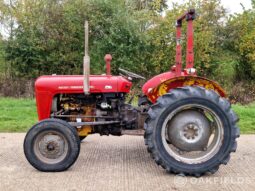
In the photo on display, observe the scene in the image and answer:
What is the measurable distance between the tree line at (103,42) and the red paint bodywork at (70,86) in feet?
30.0

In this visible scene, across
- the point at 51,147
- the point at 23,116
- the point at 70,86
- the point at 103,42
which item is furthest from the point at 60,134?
the point at 103,42

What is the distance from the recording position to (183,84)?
20.8 feet

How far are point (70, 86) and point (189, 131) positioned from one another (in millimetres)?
1803

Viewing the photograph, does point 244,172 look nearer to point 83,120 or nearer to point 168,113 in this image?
point 168,113

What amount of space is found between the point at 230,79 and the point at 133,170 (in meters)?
12.8

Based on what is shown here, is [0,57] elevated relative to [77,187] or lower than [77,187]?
elevated

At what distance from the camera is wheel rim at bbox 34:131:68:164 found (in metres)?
6.03

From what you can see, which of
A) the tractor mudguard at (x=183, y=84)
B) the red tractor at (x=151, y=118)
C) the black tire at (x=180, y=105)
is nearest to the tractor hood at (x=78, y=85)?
the red tractor at (x=151, y=118)

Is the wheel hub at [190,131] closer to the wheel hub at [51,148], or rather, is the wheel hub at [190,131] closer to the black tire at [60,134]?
the black tire at [60,134]

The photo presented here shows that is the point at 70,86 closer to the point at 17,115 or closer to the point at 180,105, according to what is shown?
the point at 180,105

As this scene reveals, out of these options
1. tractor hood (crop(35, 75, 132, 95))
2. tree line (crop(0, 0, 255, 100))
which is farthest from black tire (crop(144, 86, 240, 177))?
tree line (crop(0, 0, 255, 100))

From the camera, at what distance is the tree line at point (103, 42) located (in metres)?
16.4

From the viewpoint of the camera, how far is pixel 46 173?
5832 mm

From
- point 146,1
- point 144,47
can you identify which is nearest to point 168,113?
point 144,47
